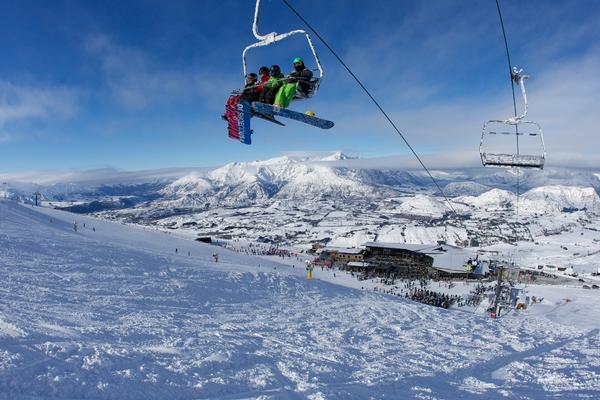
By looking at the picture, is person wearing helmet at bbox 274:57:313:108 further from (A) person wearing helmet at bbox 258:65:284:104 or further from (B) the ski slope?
(B) the ski slope

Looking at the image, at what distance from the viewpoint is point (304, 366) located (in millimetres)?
8148

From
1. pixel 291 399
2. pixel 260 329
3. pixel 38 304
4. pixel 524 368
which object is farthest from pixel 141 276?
pixel 524 368

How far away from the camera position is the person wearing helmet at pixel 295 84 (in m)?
8.79

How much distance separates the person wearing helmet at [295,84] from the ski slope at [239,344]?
19.5 feet

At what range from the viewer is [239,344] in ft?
30.6

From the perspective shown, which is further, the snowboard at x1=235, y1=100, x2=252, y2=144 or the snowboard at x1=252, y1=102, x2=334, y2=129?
the snowboard at x1=235, y1=100, x2=252, y2=144

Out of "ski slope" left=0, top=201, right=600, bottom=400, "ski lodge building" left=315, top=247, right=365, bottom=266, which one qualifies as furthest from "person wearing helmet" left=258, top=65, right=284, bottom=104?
"ski lodge building" left=315, top=247, right=365, bottom=266

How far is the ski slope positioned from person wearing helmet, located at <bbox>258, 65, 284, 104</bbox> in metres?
6.04

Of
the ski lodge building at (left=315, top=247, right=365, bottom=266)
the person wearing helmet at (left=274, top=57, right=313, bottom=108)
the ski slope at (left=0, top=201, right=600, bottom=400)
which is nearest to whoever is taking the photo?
the ski slope at (left=0, top=201, right=600, bottom=400)

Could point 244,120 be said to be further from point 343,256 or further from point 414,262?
point 343,256

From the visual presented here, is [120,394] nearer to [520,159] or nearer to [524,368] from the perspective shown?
[524,368]

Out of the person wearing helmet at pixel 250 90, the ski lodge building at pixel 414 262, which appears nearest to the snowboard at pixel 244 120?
the person wearing helmet at pixel 250 90

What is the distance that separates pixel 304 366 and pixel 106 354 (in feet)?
12.9

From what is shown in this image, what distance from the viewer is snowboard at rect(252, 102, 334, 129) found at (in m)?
9.27
